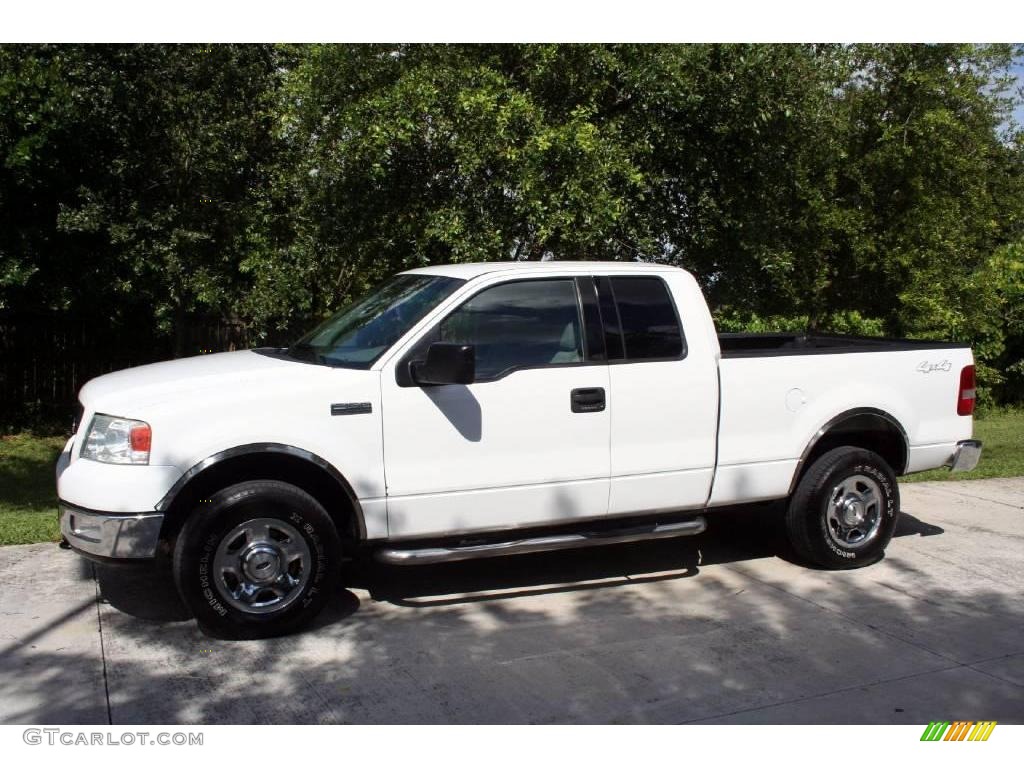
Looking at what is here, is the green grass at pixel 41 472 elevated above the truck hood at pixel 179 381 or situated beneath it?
→ situated beneath

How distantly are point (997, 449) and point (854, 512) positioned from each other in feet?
22.8

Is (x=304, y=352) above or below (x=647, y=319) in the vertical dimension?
below

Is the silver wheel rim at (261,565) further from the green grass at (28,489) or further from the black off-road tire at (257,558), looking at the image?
the green grass at (28,489)

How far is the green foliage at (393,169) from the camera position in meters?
9.79

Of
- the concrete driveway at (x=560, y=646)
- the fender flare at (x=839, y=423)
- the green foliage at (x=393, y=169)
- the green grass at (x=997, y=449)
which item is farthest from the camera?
the green grass at (x=997, y=449)

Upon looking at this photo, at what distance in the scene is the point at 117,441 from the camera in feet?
17.7

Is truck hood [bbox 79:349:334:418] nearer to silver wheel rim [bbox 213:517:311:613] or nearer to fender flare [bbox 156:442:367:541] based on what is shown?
fender flare [bbox 156:442:367:541]

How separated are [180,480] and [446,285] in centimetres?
191

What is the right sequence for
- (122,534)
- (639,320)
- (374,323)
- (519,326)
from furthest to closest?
(639,320)
(374,323)
(519,326)
(122,534)

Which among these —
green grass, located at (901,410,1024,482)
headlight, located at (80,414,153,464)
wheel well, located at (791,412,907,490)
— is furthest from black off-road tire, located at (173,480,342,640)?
green grass, located at (901,410,1024,482)

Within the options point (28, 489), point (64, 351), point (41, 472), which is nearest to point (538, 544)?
point (28, 489)
